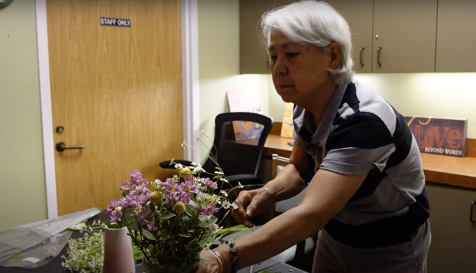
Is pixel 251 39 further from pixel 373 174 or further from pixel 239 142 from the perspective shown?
pixel 373 174

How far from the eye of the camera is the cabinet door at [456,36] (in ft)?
8.55

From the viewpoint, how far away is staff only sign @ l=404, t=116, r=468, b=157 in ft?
9.71

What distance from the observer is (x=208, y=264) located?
3.23 feet

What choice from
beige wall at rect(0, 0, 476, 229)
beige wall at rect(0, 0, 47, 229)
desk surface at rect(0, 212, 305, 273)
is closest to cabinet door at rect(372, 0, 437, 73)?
beige wall at rect(0, 0, 476, 229)

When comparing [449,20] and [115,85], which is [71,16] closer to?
[115,85]

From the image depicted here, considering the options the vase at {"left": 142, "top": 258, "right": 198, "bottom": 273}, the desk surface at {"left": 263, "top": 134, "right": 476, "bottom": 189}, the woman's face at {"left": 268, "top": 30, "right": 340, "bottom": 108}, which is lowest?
the desk surface at {"left": 263, "top": 134, "right": 476, "bottom": 189}

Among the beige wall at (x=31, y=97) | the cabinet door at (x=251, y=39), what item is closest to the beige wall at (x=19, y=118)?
the beige wall at (x=31, y=97)

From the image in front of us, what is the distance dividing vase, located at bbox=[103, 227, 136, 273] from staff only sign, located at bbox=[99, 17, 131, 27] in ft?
7.37

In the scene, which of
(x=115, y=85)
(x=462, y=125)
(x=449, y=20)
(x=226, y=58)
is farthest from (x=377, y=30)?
(x=115, y=85)

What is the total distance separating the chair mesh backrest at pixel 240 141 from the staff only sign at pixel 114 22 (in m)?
0.98

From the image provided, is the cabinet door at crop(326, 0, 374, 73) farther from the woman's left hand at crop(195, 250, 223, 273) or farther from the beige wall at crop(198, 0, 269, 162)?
the woman's left hand at crop(195, 250, 223, 273)

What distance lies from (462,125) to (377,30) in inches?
33.6

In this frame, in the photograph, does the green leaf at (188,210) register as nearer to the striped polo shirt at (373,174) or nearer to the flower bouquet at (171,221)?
the flower bouquet at (171,221)

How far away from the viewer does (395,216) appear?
51.9 inches
